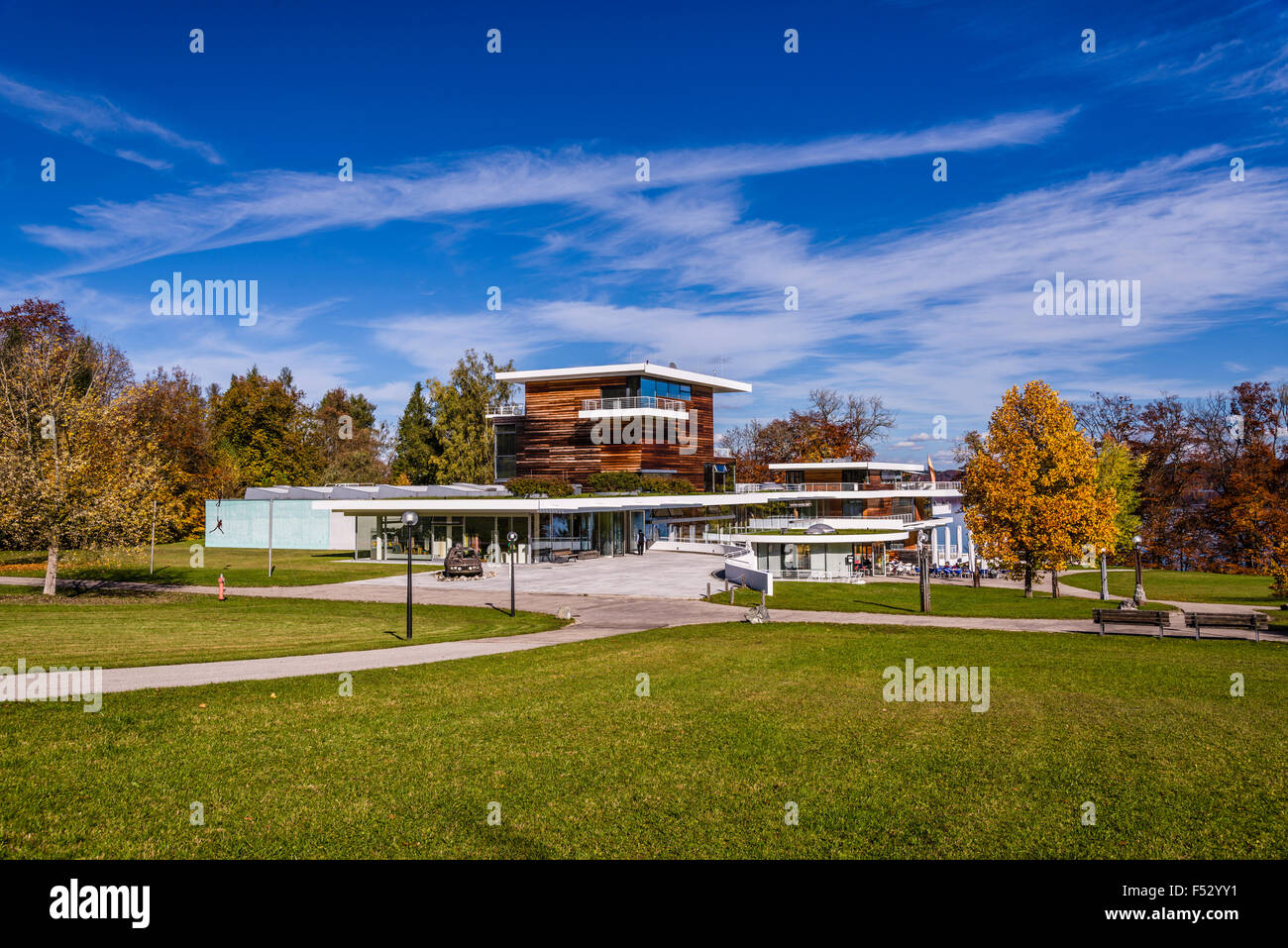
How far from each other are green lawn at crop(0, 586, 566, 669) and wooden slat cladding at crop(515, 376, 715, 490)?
33002mm

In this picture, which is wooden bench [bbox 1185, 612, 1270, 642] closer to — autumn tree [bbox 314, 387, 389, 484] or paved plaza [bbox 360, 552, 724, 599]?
paved plaza [bbox 360, 552, 724, 599]

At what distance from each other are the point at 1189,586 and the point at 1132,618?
25310 millimetres

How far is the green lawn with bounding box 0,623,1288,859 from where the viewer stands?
689cm

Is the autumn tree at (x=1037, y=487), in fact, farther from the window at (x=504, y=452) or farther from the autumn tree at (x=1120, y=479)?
the window at (x=504, y=452)

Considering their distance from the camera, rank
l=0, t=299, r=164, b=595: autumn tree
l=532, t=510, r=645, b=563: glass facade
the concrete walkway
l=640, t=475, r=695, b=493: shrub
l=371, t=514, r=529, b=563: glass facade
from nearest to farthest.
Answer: the concrete walkway → l=0, t=299, r=164, b=595: autumn tree → l=371, t=514, r=529, b=563: glass facade → l=532, t=510, r=645, b=563: glass facade → l=640, t=475, r=695, b=493: shrub

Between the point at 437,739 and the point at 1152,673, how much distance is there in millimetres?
13056

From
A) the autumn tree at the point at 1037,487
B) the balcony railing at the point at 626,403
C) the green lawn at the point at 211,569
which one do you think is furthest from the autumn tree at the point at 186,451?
the autumn tree at the point at 1037,487

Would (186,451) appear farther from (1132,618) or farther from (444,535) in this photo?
(1132,618)

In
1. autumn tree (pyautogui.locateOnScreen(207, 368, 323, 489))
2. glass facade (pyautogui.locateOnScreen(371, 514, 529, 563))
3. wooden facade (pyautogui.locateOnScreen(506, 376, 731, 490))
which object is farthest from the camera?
autumn tree (pyautogui.locateOnScreen(207, 368, 323, 489))

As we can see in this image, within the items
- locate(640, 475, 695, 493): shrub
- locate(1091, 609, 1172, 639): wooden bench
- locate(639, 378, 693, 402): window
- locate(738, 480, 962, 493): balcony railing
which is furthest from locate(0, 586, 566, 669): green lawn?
locate(738, 480, 962, 493): balcony railing

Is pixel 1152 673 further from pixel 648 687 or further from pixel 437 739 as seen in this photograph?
pixel 437 739

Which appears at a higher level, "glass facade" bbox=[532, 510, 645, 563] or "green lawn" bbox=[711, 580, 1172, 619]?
"glass facade" bbox=[532, 510, 645, 563]
